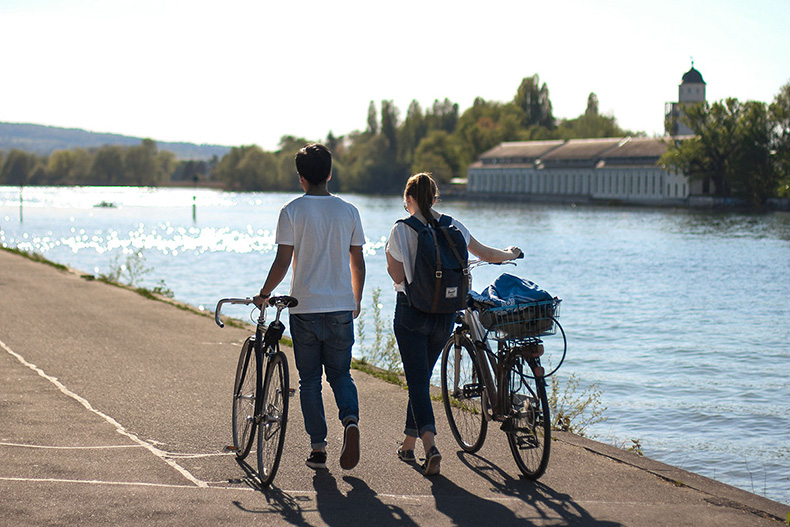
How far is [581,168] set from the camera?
465ft

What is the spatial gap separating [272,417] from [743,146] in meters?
110

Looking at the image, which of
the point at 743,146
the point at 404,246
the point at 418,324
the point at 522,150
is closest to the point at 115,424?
the point at 418,324

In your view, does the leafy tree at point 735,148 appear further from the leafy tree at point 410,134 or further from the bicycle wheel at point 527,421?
the bicycle wheel at point 527,421

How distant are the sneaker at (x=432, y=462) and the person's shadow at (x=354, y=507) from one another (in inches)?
15.7

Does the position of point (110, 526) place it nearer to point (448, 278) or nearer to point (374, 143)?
point (448, 278)

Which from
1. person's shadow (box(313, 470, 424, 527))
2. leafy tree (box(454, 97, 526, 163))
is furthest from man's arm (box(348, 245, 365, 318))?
leafy tree (box(454, 97, 526, 163))

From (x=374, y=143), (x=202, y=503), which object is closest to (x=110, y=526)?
(x=202, y=503)

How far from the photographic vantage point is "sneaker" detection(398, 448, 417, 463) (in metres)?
6.02

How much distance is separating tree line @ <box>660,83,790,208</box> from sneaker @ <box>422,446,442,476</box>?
107 metres

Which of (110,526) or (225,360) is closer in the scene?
(110,526)

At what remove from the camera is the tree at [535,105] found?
17462 centimetres

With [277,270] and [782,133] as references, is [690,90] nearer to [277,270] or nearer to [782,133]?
[782,133]

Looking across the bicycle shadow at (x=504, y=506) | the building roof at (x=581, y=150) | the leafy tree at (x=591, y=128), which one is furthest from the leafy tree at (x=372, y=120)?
the bicycle shadow at (x=504, y=506)

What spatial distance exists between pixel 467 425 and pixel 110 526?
2570mm
